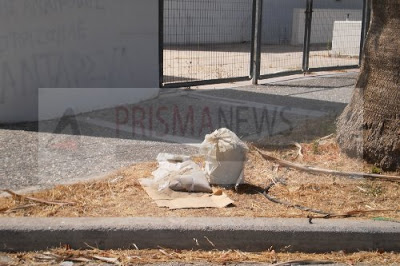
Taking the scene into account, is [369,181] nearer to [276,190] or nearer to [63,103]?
[276,190]

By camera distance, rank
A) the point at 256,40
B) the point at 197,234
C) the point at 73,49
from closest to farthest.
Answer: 1. the point at 197,234
2. the point at 73,49
3. the point at 256,40

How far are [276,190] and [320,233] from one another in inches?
35.5

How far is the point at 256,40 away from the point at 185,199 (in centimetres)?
703

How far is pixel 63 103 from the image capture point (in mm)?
7648

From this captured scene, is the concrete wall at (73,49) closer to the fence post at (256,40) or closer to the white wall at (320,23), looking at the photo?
the fence post at (256,40)

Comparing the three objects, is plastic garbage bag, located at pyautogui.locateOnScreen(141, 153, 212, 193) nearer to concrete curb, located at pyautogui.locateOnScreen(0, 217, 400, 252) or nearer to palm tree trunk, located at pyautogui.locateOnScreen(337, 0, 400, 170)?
concrete curb, located at pyautogui.locateOnScreen(0, 217, 400, 252)

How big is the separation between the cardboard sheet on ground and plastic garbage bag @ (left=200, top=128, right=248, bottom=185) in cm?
24

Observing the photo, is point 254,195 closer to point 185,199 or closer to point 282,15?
point 185,199

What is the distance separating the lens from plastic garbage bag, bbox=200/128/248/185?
483cm

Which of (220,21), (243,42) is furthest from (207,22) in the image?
(243,42)

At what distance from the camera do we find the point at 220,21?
1495 centimetres

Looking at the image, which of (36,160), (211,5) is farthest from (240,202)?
(211,5)

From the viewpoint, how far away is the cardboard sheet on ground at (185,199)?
452 centimetres

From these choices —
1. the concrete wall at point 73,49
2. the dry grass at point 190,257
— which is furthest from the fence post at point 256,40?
the dry grass at point 190,257
